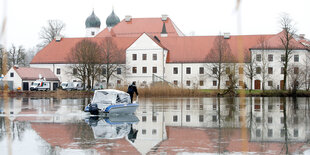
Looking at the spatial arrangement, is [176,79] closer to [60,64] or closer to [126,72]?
[126,72]

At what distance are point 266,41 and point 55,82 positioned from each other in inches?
1531

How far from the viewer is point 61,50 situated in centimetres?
8462

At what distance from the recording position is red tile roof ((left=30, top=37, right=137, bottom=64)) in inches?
3246

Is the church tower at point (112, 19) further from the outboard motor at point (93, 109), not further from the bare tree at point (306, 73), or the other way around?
the outboard motor at point (93, 109)

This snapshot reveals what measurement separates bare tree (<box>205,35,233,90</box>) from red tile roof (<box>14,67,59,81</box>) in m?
28.8

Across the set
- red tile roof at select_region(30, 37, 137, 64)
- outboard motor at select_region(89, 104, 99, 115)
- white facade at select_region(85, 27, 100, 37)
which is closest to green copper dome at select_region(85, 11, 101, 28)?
white facade at select_region(85, 27, 100, 37)

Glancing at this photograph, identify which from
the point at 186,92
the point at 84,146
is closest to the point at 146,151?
the point at 84,146

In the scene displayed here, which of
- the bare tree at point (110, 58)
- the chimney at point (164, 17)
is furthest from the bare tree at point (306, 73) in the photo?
the chimney at point (164, 17)

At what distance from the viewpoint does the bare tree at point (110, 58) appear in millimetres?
72750

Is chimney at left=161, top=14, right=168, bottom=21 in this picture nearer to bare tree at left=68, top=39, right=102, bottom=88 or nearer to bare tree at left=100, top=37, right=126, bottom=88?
bare tree at left=100, top=37, right=126, bottom=88

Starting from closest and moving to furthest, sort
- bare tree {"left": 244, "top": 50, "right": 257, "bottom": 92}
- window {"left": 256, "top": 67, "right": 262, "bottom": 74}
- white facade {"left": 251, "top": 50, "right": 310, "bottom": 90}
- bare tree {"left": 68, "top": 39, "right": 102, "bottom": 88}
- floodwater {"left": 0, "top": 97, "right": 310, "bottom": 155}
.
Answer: floodwater {"left": 0, "top": 97, "right": 310, "bottom": 155} → bare tree {"left": 68, "top": 39, "right": 102, "bottom": 88} → window {"left": 256, "top": 67, "right": 262, "bottom": 74} → bare tree {"left": 244, "top": 50, "right": 257, "bottom": 92} → white facade {"left": 251, "top": 50, "right": 310, "bottom": 90}

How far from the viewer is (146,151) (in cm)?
1022

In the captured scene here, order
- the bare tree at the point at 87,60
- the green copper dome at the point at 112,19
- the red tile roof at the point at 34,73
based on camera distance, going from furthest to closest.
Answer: the green copper dome at the point at 112,19 < the red tile roof at the point at 34,73 < the bare tree at the point at 87,60

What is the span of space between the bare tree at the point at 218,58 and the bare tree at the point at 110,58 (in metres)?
15.3
